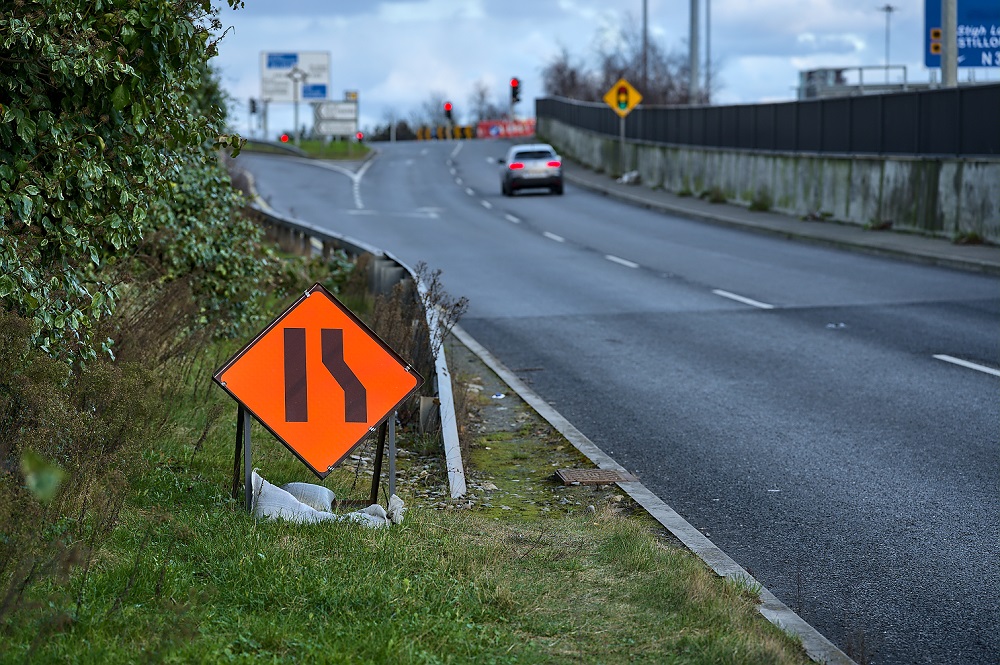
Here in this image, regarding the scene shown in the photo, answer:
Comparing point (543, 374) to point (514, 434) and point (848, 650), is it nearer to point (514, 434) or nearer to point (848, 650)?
point (514, 434)

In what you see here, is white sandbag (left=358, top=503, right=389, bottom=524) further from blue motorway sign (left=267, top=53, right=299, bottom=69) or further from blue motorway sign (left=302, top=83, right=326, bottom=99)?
blue motorway sign (left=267, top=53, right=299, bottom=69)

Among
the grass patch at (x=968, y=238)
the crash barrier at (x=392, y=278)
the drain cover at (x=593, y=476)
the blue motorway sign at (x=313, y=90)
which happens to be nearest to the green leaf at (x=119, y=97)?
the crash barrier at (x=392, y=278)

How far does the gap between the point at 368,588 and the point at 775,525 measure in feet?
8.96

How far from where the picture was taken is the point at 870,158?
27.1 m

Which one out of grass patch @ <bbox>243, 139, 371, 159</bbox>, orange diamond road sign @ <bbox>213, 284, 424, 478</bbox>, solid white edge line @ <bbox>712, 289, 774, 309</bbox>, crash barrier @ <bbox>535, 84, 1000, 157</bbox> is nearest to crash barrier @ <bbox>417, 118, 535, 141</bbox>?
grass patch @ <bbox>243, 139, 371, 159</bbox>

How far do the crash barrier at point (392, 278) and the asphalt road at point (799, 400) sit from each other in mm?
1172

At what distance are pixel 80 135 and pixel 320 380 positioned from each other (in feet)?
5.61

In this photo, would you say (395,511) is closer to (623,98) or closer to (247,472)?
(247,472)

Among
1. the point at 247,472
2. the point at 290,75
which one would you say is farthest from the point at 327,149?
the point at 247,472

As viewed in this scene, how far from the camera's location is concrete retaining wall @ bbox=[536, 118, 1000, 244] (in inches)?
906

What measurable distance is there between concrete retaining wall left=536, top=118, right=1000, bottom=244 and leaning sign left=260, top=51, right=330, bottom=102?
4925 centimetres

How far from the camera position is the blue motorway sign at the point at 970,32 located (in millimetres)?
29734

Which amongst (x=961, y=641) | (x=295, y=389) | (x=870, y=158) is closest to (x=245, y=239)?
(x=295, y=389)

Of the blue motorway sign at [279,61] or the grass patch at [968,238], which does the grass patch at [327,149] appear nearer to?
the blue motorway sign at [279,61]
